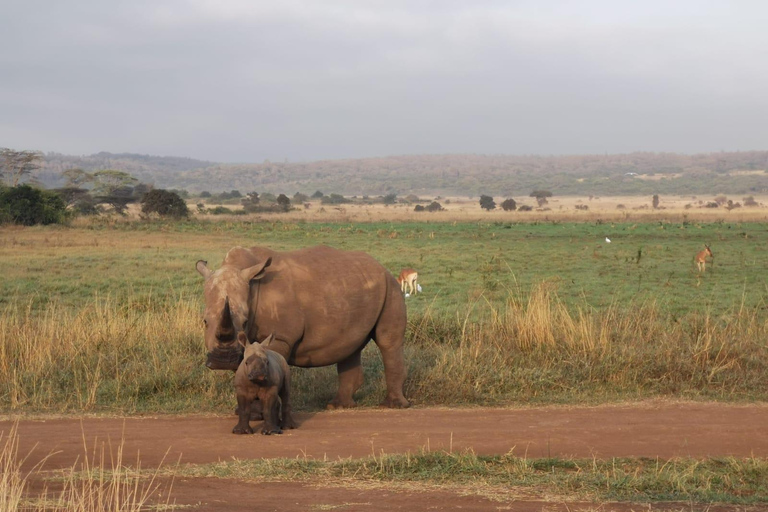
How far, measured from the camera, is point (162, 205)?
5372 centimetres

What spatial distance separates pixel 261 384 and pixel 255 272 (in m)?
1.13

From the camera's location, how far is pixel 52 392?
9.19 metres

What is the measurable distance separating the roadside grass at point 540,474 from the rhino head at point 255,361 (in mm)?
861

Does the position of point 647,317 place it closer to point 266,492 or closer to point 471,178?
point 266,492

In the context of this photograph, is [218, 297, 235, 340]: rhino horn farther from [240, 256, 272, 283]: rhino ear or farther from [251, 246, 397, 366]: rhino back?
[251, 246, 397, 366]: rhino back

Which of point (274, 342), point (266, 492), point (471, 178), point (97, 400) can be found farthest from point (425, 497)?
point (471, 178)

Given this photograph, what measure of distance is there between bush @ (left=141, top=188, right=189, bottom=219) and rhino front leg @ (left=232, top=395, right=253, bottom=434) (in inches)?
1876

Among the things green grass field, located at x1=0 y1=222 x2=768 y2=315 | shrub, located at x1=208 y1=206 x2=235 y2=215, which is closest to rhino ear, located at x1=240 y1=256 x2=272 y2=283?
Result: green grass field, located at x1=0 y1=222 x2=768 y2=315

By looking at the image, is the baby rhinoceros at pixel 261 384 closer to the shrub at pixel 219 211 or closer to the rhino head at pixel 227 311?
the rhino head at pixel 227 311

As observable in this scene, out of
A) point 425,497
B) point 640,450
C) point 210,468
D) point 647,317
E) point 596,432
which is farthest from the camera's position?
point 647,317

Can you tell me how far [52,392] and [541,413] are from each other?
502 cm

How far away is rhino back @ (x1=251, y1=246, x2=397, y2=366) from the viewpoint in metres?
8.40

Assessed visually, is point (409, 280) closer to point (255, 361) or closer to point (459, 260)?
point (459, 260)

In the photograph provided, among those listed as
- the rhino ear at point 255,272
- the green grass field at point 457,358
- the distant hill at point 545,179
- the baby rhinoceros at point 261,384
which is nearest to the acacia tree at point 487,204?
the distant hill at point 545,179
